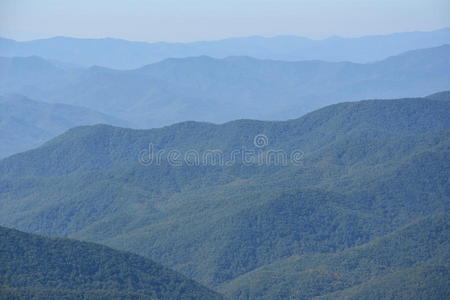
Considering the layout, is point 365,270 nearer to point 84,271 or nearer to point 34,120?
point 84,271

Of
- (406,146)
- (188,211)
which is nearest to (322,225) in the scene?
(188,211)

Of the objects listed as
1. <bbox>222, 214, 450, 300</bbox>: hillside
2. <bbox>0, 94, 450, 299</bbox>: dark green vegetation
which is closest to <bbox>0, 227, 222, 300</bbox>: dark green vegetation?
<bbox>222, 214, 450, 300</bbox>: hillside

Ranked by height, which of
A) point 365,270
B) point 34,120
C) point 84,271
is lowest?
point 365,270

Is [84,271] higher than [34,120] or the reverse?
the reverse

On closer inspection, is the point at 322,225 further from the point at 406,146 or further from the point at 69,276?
the point at 69,276

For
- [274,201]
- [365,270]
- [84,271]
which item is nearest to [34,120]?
[274,201]

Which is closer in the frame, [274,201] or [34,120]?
[274,201]

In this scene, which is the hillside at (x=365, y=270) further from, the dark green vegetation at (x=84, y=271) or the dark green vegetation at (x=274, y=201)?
the dark green vegetation at (x=84, y=271)
